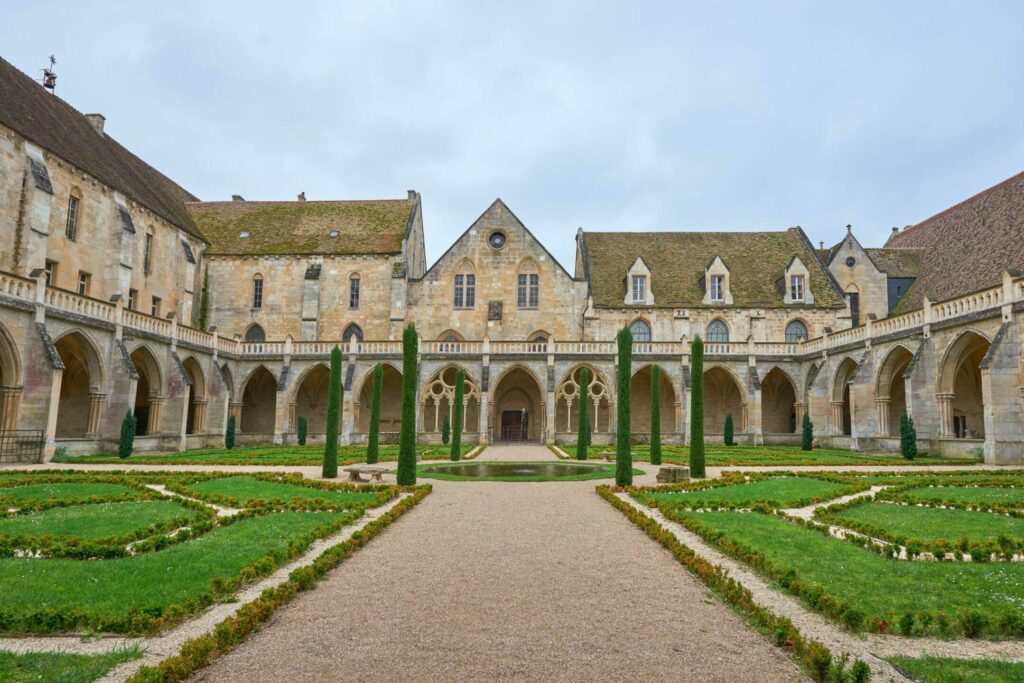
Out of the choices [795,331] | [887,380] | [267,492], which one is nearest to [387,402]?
[267,492]

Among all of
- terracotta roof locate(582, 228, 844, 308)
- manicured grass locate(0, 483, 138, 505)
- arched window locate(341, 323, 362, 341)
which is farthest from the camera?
arched window locate(341, 323, 362, 341)

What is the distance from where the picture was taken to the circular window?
4144 cm

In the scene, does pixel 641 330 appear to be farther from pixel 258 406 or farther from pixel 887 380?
pixel 258 406

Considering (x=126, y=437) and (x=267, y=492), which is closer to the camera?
(x=267, y=492)

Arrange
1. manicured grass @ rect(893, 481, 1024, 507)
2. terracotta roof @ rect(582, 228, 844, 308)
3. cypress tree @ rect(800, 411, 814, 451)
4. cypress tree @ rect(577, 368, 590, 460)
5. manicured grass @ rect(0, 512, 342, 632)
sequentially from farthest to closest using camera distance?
terracotta roof @ rect(582, 228, 844, 308)
cypress tree @ rect(800, 411, 814, 451)
cypress tree @ rect(577, 368, 590, 460)
manicured grass @ rect(893, 481, 1024, 507)
manicured grass @ rect(0, 512, 342, 632)

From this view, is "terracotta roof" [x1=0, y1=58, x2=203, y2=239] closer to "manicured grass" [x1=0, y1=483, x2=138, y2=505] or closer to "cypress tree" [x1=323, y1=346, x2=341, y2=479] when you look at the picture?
"cypress tree" [x1=323, y1=346, x2=341, y2=479]

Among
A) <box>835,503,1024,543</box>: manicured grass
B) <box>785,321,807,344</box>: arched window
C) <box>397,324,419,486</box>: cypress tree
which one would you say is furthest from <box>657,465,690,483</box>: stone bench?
<box>785,321,807,344</box>: arched window

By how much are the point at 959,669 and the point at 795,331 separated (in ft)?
124

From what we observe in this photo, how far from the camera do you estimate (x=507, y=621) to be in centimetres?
589

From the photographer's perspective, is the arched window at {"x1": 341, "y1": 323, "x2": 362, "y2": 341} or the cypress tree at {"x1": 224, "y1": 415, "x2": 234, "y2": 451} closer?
the cypress tree at {"x1": 224, "y1": 415, "x2": 234, "y2": 451}

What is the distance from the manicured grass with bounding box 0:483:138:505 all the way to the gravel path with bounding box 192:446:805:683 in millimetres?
7727

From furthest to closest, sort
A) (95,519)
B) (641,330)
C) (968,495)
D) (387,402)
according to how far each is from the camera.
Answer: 1. (641,330)
2. (387,402)
3. (968,495)
4. (95,519)

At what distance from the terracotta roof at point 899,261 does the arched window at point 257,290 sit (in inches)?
1557

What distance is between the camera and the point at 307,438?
36594 millimetres
